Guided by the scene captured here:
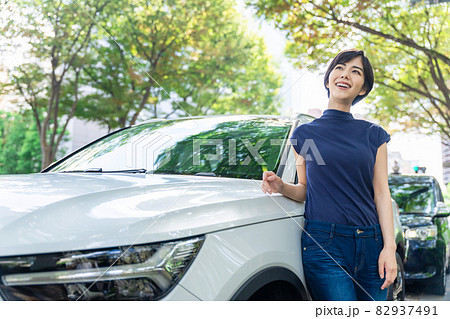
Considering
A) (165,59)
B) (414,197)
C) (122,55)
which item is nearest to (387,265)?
(414,197)

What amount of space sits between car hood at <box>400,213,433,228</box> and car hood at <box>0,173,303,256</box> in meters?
4.42

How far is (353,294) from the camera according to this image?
2201mm

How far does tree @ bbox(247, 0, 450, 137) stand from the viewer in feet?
30.7

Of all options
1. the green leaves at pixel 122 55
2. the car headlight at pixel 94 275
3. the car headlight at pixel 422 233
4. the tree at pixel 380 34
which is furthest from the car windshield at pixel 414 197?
the green leaves at pixel 122 55

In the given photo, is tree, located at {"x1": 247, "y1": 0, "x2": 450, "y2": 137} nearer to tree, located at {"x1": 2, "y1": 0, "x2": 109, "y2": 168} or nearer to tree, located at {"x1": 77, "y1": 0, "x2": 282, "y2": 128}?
tree, located at {"x1": 77, "y1": 0, "x2": 282, "y2": 128}

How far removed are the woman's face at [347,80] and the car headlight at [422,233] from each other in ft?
13.0

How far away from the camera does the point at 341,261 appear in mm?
2217

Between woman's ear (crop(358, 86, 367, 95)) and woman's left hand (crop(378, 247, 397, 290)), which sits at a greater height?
woman's ear (crop(358, 86, 367, 95))

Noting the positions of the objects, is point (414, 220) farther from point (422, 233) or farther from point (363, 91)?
point (363, 91)

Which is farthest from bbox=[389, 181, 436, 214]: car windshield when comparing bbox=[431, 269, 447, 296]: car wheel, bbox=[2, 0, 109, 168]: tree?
bbox=[2, 0, 109, 168]: tree

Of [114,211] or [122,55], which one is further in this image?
[122,55]

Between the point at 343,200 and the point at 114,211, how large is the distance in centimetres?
122
